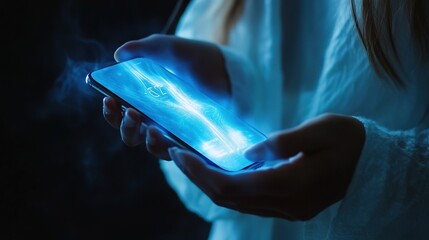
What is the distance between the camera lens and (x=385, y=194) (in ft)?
1.65

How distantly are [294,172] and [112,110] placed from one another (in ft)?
0.79

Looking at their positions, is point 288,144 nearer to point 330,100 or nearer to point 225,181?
point 225,181

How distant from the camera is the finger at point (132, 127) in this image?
0.52 meters

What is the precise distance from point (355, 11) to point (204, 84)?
0.78 feet

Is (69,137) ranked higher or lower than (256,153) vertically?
lower

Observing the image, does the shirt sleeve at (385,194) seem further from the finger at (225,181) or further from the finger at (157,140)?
the finger at (157,140)

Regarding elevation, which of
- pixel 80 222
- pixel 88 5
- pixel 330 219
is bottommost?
pixel 80 222

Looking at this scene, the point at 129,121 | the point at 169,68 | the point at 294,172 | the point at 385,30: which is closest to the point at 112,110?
the point at 129,121

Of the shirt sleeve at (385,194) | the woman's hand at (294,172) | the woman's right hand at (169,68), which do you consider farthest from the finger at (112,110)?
the shirt sleeve at (385,194)

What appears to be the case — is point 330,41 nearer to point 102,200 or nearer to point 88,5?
point 88,5

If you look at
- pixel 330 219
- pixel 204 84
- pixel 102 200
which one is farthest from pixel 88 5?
pixel 330 219

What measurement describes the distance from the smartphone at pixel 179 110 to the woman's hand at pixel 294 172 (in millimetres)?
55

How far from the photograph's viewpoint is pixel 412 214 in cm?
51

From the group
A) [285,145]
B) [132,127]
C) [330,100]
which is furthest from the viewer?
[330,100]
